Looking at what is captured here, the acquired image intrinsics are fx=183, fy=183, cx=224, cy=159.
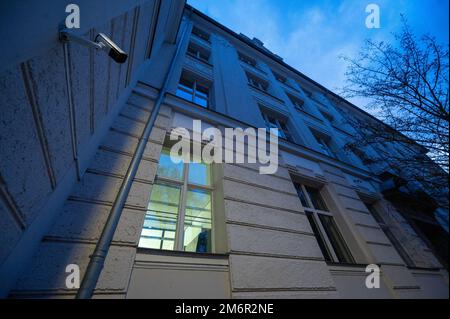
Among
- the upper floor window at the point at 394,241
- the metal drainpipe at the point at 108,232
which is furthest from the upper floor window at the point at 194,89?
the upper floor window at the point at 394,241

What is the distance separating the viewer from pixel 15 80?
0.97m

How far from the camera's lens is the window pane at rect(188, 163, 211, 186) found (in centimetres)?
368

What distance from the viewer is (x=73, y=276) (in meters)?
1.80

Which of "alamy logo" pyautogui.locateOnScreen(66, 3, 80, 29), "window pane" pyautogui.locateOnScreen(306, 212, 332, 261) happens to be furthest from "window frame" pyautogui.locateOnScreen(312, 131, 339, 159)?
"alamy logo" pyautogui.locateOnScreen(66, 3, 80, 29)

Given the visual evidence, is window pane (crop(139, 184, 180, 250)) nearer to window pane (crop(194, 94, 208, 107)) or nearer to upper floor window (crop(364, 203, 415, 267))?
window pane (crop(194, 94, 208, 107))

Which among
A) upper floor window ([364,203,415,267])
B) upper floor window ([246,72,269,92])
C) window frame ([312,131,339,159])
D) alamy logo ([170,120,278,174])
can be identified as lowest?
upper floor window ([364,203,415,267])

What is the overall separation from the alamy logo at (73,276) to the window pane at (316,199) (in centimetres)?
520

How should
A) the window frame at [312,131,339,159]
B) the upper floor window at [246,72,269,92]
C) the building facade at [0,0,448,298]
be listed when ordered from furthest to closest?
the upper floor window at [246,72,269,92], the window frame at [312,131,339,159], the building facade at [0,0,448,298]

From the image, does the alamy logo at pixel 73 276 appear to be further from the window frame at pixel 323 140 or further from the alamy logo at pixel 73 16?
the window frame at pixel 323 140

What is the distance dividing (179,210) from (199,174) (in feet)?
3.13

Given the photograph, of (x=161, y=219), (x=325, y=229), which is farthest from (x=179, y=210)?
(x=325, y=229)

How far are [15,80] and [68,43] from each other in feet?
1.73

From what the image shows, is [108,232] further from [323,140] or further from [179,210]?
[323,140]

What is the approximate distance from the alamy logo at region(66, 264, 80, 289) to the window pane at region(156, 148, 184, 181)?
173 centimetres
